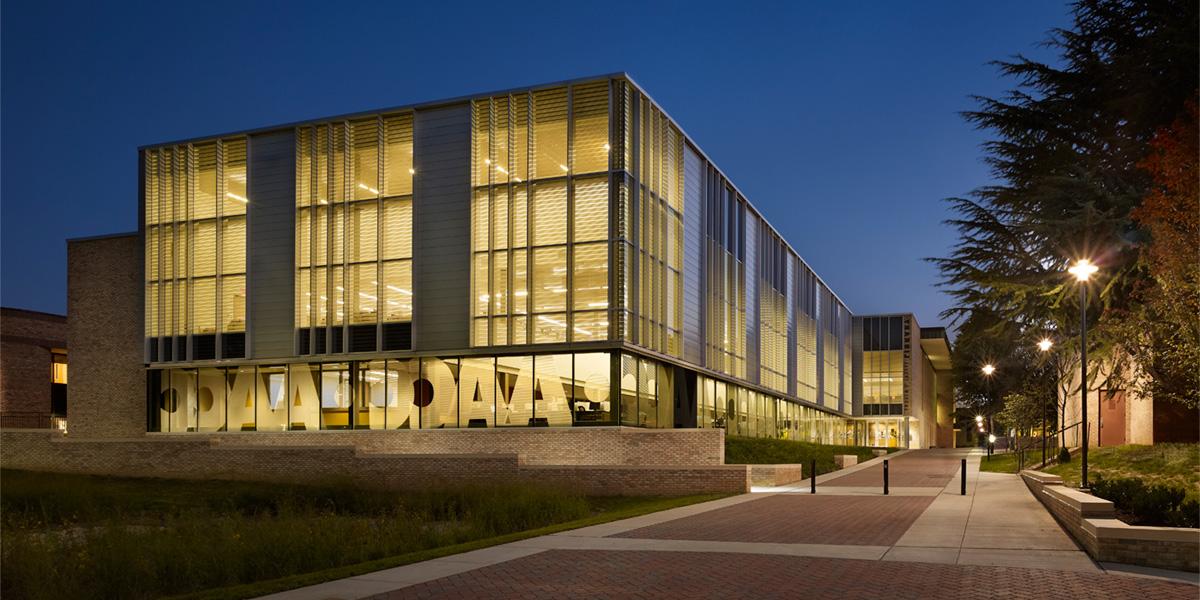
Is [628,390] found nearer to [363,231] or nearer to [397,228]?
[397,228]

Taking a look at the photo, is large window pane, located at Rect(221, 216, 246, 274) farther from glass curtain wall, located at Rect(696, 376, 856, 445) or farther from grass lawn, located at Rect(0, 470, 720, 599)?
glass curtain wall, located at Rect(696, 376, 856, 445)

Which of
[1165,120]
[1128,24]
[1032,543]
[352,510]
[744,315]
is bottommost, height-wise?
[352,510]

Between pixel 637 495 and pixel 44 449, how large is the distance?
26.4 meters

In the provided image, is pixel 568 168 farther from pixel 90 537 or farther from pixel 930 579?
pixel 930 579

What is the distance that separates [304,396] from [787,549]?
29.7 m

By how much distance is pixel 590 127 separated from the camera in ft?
117

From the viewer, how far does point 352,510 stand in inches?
1048

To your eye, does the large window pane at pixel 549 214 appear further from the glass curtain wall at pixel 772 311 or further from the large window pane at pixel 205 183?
the glass curtain wall at pixel 772 311

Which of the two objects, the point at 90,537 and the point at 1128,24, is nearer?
the point at 90,537

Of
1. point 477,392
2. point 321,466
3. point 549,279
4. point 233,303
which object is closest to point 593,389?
point 549,279

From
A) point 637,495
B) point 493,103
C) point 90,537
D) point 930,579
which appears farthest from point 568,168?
point 930,579

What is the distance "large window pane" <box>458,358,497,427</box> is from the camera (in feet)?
120

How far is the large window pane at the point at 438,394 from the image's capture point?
37.1 metres

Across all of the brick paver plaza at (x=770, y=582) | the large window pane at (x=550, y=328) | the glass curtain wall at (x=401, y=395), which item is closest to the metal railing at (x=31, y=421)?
the glass curtain wall at (x=401, y=395)
